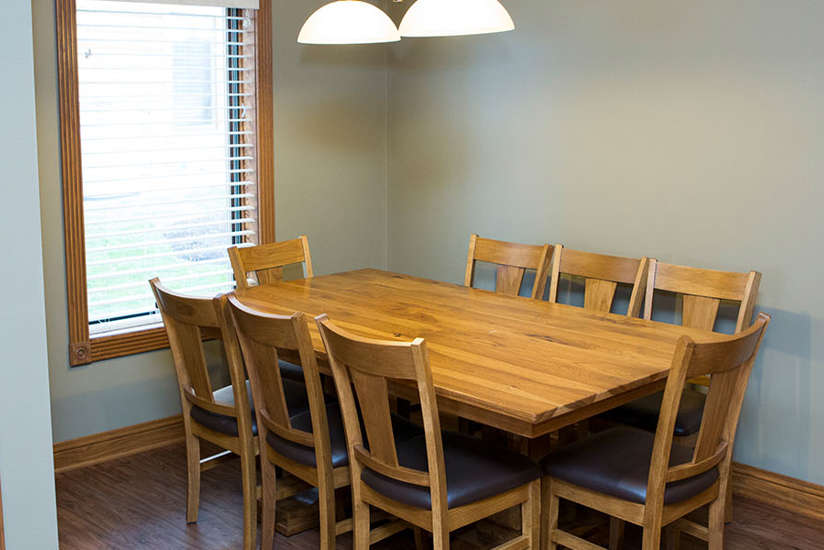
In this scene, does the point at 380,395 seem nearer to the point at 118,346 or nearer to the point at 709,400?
the point at 709,400

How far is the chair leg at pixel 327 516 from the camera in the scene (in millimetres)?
2678

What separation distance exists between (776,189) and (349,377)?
189 cm

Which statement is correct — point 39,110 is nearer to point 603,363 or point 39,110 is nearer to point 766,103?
point 603,363

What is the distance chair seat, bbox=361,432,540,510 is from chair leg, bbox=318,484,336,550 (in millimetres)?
211

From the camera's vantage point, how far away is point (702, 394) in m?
3.23

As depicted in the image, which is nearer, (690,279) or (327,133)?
(690,279)

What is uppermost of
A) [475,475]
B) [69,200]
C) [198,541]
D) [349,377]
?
[69,200]

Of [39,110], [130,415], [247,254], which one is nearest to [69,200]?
[39,110]

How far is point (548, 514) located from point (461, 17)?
5.11 feet

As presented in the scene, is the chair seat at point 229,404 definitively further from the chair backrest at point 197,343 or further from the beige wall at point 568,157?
the beige wall at point 568,157

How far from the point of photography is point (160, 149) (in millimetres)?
3959

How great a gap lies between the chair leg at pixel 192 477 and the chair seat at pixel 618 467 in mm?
1329

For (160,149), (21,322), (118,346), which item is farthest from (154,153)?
(21,322)

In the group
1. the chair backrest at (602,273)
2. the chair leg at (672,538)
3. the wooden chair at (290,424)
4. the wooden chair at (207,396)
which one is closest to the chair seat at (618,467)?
the chair leg at (672,538)
